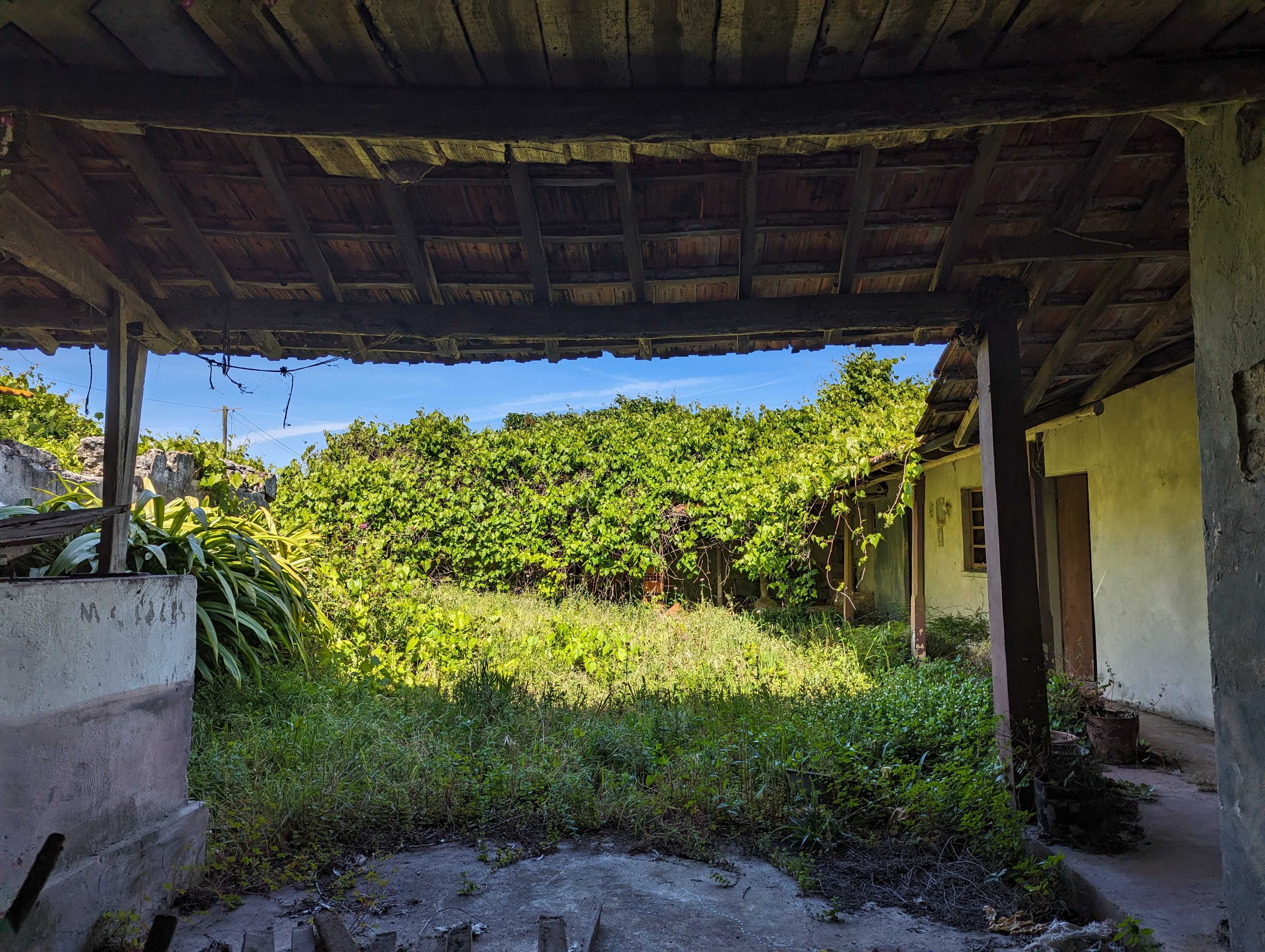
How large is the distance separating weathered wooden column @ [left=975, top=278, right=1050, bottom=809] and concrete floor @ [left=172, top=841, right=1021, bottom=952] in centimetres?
129

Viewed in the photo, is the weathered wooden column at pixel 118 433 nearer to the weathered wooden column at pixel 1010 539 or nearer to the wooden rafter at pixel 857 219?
the wooden rafter at pixel 857 219

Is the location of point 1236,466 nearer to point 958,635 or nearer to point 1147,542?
point 1147,542

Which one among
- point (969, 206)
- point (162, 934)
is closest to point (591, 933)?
point (162, 934)

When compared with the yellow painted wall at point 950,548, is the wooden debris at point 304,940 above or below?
below

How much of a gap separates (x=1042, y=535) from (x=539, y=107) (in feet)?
23.7

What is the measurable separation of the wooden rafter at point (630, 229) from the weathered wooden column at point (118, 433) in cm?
283

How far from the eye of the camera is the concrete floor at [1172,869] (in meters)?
3.04

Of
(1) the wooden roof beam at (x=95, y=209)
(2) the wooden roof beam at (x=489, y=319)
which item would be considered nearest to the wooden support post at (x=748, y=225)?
(2) the wooden roof beam at (x=489, y=319)

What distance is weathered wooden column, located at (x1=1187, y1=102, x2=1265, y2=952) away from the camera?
229 cm

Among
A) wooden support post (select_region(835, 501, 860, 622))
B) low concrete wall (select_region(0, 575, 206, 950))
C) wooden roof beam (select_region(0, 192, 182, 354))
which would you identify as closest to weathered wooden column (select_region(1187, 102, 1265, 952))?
low concrete wall (select_region(0, 575, 206, 950))

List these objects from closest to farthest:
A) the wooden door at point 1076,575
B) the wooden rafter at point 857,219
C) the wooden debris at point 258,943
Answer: the wooden debris at point 258,943, the wooden rafter at point 857,219, the wooden door at point 1076,575

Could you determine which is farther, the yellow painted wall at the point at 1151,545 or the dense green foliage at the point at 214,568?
the yellow painted wall at the point at 1151,545

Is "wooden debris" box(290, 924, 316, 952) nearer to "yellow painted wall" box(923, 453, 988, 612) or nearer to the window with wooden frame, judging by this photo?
"yellow painted wall" box(923, 453, 988, 612)

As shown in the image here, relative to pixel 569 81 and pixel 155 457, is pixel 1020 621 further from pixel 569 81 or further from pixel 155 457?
pixel 155 457
